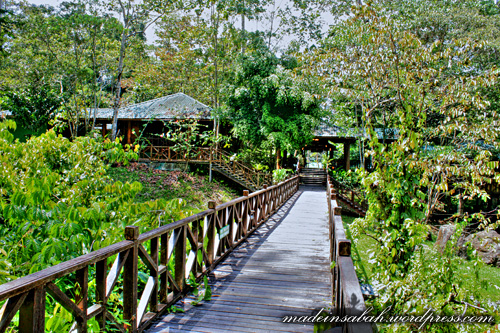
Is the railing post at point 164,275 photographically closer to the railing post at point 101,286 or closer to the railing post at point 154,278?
the railing post at point 154,278

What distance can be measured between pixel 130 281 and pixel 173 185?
537 inches

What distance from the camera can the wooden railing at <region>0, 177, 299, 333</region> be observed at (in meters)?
1.87

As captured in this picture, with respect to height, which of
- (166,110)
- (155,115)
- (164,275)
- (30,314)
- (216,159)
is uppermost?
(166,110)

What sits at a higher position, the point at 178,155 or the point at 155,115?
the point at 155,115

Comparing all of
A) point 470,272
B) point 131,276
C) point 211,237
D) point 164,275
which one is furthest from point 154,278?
point 470,272

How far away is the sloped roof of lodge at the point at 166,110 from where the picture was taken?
19.5 metres

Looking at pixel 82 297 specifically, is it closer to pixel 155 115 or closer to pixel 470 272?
pixel 470 272

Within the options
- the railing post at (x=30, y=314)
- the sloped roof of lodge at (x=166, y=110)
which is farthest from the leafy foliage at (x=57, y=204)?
the sloped roof of lodge at (x=166, y=110)

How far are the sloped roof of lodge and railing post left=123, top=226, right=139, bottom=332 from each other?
16113 millimetres

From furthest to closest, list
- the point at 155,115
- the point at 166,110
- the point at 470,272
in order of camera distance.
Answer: the point at 166,110 → the point at 155,115 → the point at 470,272

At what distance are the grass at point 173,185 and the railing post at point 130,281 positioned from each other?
1185 cm

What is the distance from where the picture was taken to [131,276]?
113 inches

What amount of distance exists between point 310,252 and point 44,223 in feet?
13.9

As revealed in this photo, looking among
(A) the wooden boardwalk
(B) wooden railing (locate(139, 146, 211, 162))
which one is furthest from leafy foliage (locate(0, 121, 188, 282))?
(B) wooden railing (locate(139, 146, 211, 162))
